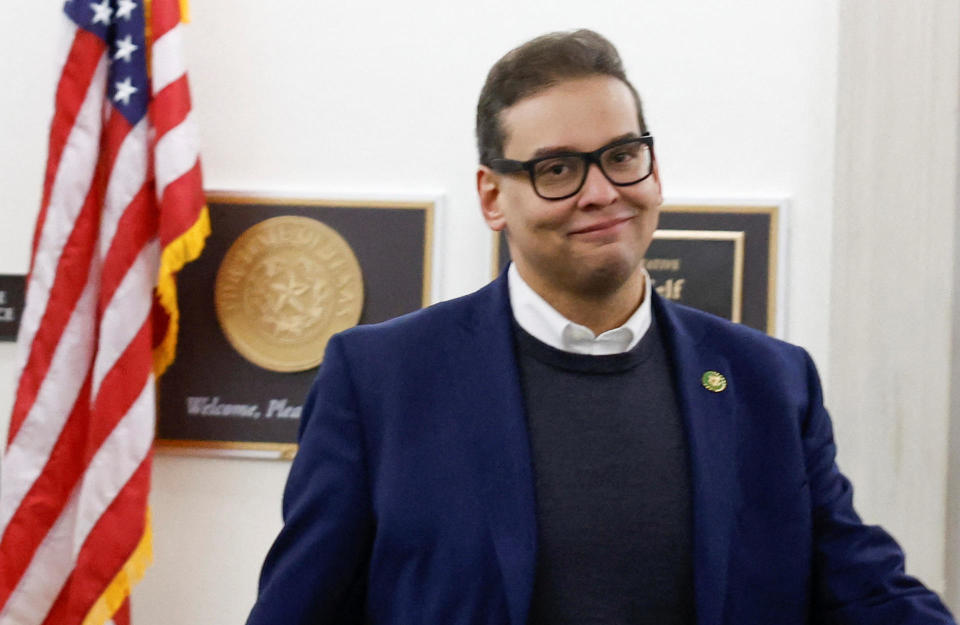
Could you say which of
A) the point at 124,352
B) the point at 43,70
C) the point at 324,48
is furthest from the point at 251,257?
the point at 43,70

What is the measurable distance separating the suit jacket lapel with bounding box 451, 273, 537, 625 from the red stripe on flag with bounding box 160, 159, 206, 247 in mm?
1280

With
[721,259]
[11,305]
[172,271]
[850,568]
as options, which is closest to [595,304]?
[850,568]

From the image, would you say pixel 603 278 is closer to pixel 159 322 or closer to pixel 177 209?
pixel 177 209

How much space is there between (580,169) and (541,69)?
0.17 meters

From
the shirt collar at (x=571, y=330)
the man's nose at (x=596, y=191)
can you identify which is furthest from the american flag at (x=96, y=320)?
the man's nose at (x=596, y=191)

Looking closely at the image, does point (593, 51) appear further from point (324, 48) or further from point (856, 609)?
point (324, 48)

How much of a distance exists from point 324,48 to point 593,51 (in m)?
1.51

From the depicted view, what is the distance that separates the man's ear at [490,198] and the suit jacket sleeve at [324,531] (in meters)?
0.35

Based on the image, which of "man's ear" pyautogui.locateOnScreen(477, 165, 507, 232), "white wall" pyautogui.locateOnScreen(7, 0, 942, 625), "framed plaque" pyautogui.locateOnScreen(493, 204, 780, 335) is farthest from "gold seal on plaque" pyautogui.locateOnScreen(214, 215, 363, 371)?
"man's ear" pyautogui.locateOnScreen(477, 165, 507, 232)

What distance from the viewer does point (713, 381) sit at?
1.43 metres

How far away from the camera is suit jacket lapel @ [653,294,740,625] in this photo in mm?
1286

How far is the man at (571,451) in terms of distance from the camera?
130 centimetres

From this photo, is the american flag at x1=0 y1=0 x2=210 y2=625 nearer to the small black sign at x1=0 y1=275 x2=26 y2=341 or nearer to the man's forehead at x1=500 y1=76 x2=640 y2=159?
the small black sign at x1=0 y1=275 x2=26 y2=341

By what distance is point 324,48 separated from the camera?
2781 millimetres
